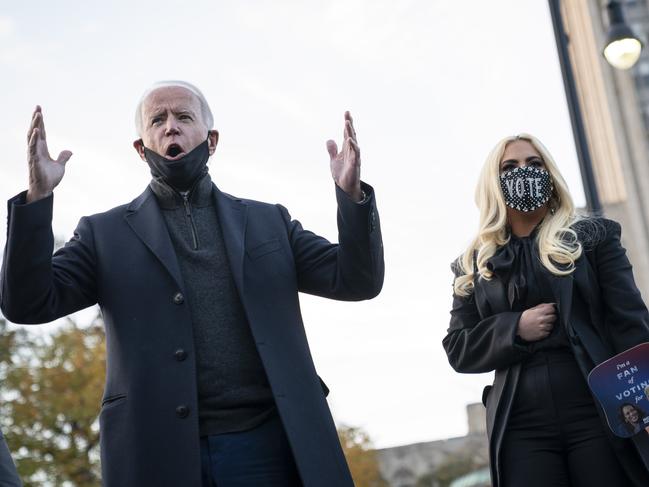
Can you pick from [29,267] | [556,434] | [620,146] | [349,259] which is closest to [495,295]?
[556,434]

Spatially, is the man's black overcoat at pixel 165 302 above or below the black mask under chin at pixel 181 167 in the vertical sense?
below

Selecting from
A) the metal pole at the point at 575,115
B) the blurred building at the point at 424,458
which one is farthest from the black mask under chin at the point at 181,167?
the blurred building at the point at 424,458

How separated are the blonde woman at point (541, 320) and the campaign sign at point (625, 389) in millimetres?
76

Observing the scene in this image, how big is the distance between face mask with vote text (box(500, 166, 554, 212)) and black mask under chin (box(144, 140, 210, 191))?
157 centimetres

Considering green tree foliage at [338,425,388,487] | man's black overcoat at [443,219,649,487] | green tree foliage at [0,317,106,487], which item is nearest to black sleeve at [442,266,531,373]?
man's black overcoat at [443,219,649,487]

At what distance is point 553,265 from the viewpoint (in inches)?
197

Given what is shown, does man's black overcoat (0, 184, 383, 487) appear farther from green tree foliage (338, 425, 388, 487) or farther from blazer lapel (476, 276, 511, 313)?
green tree foliage (338, 425, 388, 487)

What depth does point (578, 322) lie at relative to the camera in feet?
16.0

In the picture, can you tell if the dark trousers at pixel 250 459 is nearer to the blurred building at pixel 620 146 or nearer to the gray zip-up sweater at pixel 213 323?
the gray zip-up sweater at pixel 213 323

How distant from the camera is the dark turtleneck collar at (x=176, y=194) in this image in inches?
183

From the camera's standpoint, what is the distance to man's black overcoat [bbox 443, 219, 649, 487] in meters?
4.82

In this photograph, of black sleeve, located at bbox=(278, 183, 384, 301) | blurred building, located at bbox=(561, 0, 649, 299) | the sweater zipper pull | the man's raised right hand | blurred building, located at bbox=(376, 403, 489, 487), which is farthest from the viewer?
blurred building, located at bbox=(376, 403, 489, 487)

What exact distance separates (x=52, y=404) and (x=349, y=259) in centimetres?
2706

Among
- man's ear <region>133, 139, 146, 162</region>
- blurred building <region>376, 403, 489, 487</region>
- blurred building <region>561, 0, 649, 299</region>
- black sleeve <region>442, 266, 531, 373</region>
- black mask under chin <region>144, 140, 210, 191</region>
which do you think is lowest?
blurred building <region>376, 403, 489, 487</region>
